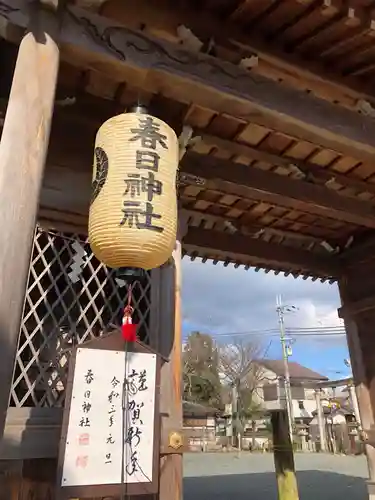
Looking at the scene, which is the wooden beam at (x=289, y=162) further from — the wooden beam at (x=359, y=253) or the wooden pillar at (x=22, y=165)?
the wooden pillar at (x=22, y=165)

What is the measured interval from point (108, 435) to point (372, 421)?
5501mm

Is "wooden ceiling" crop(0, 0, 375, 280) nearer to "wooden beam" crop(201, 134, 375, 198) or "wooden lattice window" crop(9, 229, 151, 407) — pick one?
"wooden beam" crop(201, 134, 375, 198)

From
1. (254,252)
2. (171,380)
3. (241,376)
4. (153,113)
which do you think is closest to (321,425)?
(241,376)

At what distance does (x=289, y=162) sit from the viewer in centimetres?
453

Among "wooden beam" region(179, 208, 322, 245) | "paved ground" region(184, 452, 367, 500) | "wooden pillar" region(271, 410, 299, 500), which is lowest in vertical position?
"paved ground" region(184, 452, 367, 500)

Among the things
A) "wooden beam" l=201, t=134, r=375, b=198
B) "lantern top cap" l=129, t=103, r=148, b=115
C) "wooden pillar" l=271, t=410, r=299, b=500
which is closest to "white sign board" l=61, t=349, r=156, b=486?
"lantern top cap" l=129, t=103, r=148, b=115

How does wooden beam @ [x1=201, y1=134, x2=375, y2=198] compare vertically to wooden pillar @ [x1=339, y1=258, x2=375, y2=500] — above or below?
above

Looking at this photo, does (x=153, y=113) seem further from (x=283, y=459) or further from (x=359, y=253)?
(x=283, y=459)

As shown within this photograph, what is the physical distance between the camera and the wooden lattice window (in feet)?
10.2

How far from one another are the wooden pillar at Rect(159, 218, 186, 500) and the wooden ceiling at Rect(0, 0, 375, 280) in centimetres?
91

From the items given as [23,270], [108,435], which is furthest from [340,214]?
[23,270]

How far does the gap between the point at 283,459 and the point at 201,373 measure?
2486 cm

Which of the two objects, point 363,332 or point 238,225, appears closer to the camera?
point 238,225

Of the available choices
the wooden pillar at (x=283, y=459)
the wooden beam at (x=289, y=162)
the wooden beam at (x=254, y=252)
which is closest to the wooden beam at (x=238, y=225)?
the wooden beam at (x=254, y=252)
